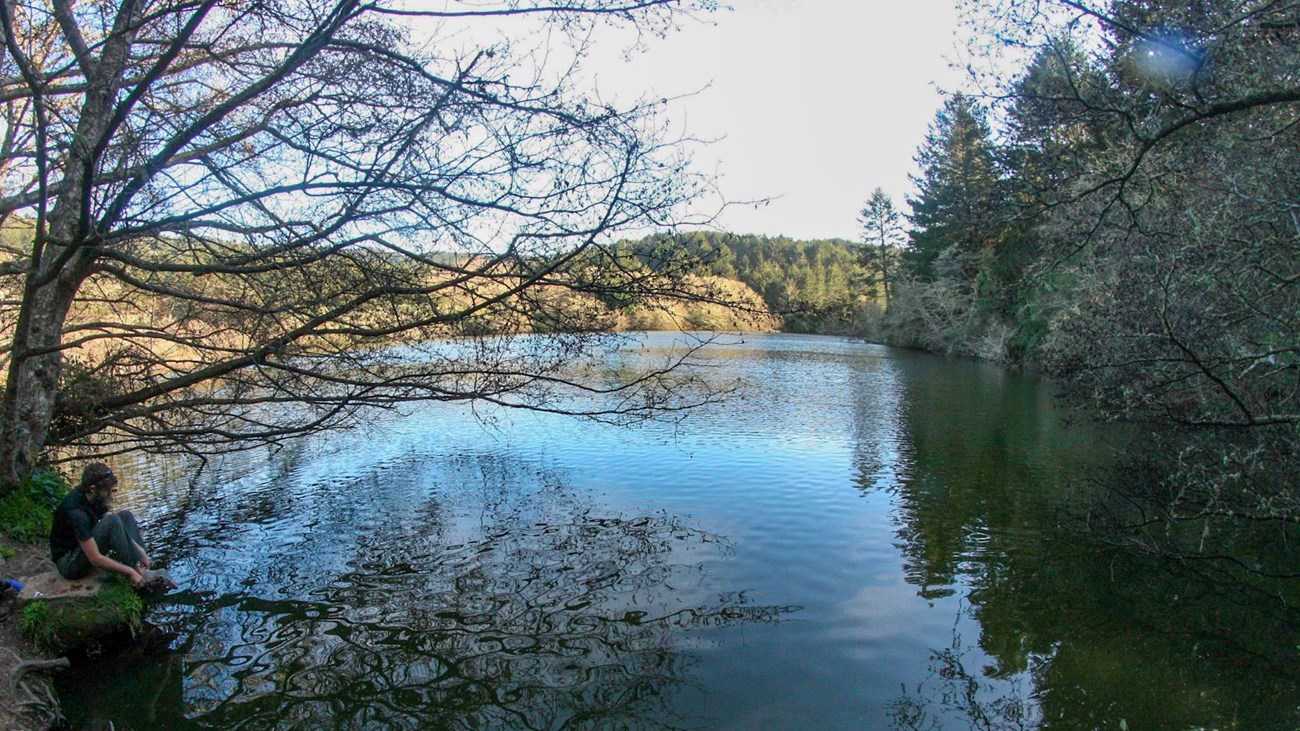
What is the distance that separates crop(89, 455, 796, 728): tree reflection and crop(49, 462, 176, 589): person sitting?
90cm

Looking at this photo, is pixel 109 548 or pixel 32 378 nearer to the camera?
pixel 109 548

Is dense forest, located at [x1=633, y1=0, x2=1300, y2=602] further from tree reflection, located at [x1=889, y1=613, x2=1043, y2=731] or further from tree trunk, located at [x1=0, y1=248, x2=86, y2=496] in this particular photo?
tree trunk, located at [x1=0, y1=248, x2=86, y2=496]

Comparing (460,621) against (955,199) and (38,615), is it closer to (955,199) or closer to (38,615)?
(38,615)

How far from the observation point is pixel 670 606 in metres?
7.43

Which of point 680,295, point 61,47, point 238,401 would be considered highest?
point 61,47

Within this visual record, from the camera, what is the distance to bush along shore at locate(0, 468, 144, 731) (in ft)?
16.3

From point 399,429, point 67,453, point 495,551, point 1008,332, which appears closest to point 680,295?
point 495,551

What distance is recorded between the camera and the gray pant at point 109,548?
6.34m

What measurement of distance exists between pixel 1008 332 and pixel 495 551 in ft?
106

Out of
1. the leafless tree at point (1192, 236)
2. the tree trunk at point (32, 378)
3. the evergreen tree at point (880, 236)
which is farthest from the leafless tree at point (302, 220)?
the evergreen tree at point (880, 236)

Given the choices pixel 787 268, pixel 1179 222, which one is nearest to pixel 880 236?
pixel 787 268

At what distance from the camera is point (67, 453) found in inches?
421

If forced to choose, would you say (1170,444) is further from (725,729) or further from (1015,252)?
(1015,252)

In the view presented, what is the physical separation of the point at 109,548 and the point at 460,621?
10.9ft
